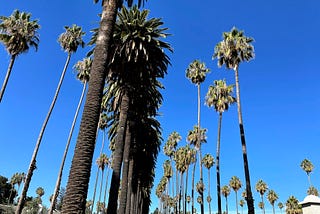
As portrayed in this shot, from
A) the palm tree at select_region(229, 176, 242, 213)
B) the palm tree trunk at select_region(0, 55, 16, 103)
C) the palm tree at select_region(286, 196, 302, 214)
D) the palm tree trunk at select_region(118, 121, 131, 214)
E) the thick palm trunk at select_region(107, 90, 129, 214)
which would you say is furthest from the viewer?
the palm tree at select_region(229, 176, 242, 213)

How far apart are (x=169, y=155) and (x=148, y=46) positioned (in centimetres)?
5125

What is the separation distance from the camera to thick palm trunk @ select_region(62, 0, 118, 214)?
7645 millimetres

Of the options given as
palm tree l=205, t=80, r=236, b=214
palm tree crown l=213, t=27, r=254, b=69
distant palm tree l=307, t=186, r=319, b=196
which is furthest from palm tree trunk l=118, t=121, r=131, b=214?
distant palm tree l=307, t=186, r=319, b=196

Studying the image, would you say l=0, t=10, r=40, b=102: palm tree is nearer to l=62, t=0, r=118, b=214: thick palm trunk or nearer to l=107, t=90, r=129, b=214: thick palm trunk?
l=107, t=90, r=129, b=214: thick palm trunk

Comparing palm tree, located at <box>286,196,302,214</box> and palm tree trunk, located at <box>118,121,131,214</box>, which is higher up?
palm tree, located at <box>286,196,302,214</box>

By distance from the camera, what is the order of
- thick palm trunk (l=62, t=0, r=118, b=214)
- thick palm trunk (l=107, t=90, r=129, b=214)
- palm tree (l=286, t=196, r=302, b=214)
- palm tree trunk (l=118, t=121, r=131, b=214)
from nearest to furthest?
1. thick palm trunk (l=62, t=0, r=118, b=214)
2. thick palm trunk (l=107, t=90, r=129, b=214)
3. palm tree trunk (l=118, t=121, r=131, b=214)
4. palm tree (l=286, t=196, r=302, b=214)

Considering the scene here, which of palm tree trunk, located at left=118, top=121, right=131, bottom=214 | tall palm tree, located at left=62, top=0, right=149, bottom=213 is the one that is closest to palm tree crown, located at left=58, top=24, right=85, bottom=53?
palm tree trunk, located at left=118, top=121, right=131, bottom=214

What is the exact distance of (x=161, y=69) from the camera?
21.2m

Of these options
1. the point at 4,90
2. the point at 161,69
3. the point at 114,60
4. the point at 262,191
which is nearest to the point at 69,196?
the point at 114,60

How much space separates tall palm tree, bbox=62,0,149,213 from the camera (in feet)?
25.1

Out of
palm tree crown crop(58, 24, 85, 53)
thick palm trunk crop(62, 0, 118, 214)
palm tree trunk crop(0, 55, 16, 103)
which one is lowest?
thick palm trunk crop(62, 0, 118, 214)

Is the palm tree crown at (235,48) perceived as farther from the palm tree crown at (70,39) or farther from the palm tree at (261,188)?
the palm tree at (261,188)

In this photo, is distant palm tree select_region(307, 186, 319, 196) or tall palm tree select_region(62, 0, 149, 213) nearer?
tall palm tree select_region(62, 0, 149, 213)

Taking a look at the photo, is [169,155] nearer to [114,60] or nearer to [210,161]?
[210,161]
